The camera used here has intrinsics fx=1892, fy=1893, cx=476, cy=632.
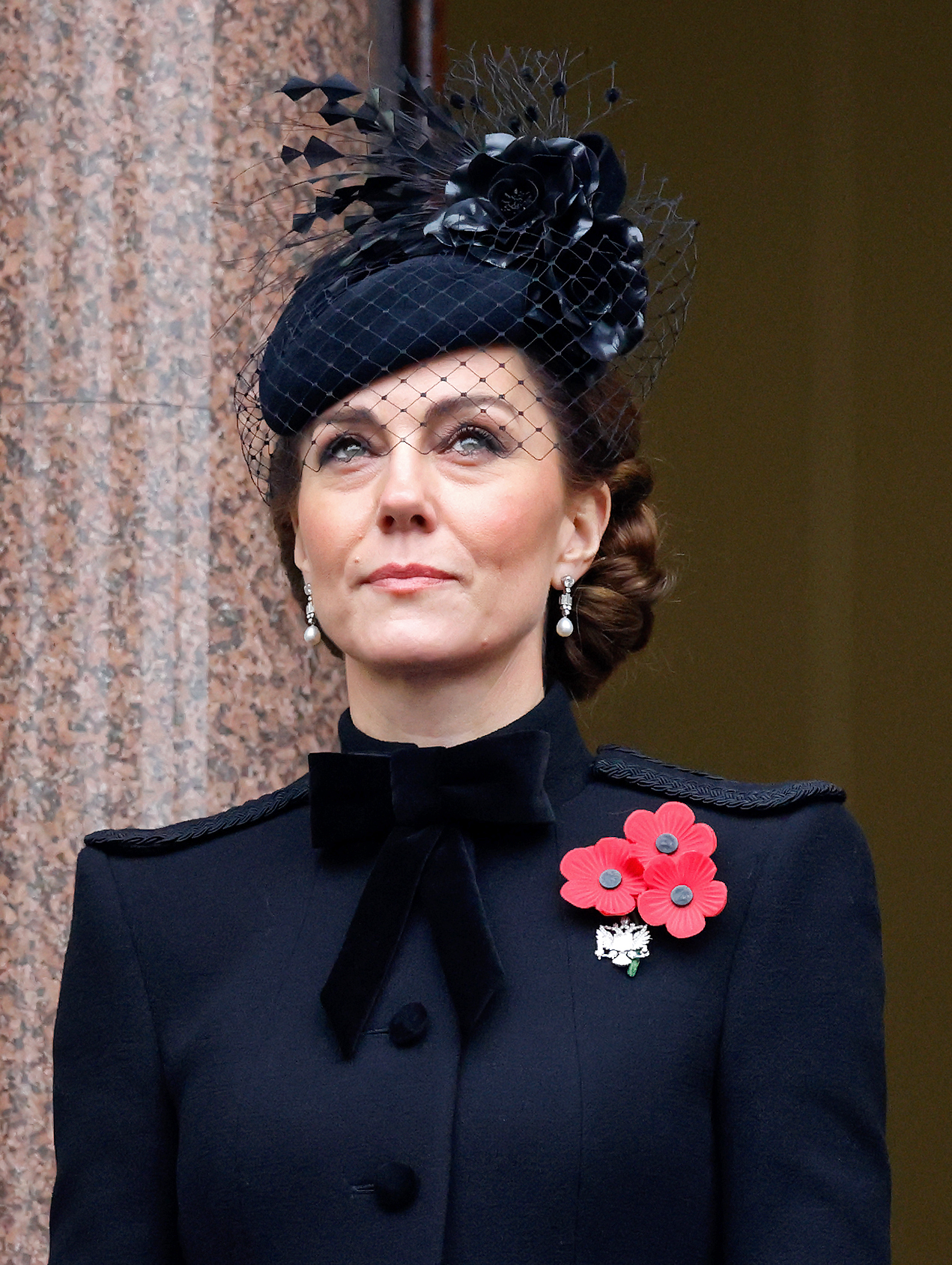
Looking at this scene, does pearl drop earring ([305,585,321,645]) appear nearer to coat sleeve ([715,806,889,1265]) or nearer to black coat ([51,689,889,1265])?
black coat ([51,689,889,1265])

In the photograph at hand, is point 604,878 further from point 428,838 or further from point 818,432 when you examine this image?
point 818,432

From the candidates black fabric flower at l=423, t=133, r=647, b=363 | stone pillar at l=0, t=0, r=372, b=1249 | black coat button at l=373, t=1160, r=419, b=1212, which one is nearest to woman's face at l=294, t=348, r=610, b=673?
black fabric flower at l=423, t=133, r=647, b=363

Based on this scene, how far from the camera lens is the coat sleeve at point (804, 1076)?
72.9 inches

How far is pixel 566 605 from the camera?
7.22ft

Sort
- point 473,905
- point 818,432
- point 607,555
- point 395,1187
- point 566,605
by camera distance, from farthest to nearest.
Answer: point 818,432 < point 607,555 < point 566,605 < point 473,905 < point 395,1187

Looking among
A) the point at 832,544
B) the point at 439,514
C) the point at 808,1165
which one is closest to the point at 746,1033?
the point at 808,1165

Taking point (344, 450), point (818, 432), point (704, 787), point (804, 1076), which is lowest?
point (804, 1076)

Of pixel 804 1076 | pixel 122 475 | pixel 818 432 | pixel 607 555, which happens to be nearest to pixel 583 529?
pixel 607 555

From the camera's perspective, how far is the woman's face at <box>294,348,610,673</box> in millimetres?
2023

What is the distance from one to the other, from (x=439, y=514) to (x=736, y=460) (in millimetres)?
2811

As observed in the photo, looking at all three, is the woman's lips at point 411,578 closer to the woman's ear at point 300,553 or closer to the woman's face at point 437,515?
the woman's face at point 437,515

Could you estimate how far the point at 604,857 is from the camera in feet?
6.68

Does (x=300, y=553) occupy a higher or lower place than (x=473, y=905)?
higher

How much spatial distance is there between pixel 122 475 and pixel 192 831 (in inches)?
28.5
